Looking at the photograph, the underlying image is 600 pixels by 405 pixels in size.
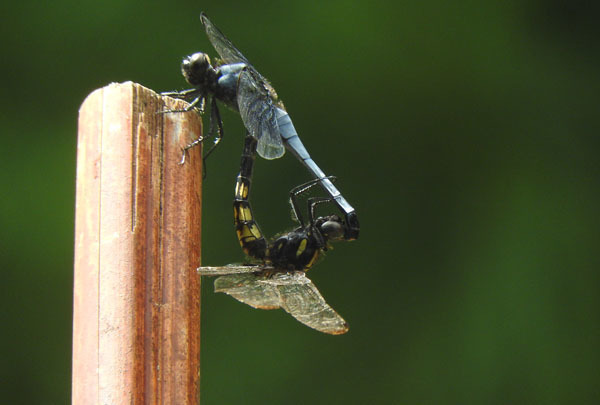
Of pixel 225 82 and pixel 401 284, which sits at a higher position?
pixel 225 82

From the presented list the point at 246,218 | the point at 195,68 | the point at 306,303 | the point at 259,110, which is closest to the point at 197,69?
the point at 195,68

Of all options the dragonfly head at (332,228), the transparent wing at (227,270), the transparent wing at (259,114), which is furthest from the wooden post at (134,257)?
the dragonfly head at (332,228)

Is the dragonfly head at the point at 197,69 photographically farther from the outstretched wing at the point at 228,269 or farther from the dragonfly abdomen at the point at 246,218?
the outstretched wing at the point at 228,269

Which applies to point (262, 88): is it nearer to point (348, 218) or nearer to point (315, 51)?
point (348, 218)

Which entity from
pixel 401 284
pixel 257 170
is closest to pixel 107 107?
pixel 257 170

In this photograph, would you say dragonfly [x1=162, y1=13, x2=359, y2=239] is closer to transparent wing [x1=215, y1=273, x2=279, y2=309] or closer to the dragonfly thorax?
the dragonfly thorax

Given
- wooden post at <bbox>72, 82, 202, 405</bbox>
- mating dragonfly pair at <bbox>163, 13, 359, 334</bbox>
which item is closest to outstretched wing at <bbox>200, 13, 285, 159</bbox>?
mating dragonfly pair at <bbox>163, 13, 359, 334</bbox>
